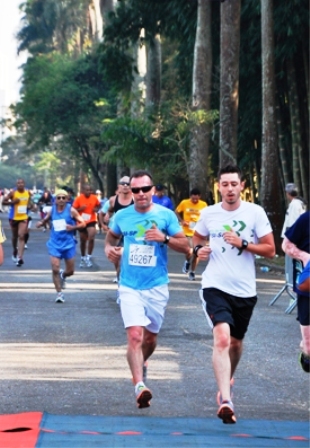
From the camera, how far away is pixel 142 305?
31.2 ft

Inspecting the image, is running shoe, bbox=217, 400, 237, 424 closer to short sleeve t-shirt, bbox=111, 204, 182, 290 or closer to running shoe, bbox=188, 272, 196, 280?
short sleeve t-shirt, bbox=111, 204, 182, 290

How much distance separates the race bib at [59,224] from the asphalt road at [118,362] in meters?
1.13

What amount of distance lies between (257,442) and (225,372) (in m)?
0.74

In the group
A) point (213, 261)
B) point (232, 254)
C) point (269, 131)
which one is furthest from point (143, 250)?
point (269, 131)

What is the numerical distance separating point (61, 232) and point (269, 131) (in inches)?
498

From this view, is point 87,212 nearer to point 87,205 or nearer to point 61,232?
point 87,205

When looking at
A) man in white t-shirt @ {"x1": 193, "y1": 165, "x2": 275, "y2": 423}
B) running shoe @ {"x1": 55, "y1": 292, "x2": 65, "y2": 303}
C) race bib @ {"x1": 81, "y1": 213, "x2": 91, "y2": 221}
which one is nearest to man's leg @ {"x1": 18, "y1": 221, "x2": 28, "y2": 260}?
race bib @ {"x1": 81, "y1": 213, "x2": 91, "y2": 221}

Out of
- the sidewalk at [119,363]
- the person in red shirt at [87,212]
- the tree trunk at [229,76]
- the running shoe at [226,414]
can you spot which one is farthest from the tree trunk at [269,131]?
the running shoe at [226,414]

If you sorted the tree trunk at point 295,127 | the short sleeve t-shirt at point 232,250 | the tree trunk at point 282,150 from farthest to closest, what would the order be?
the tree trunk at point 282,150 < the tree trunk at point 295,127 < the short sleeve t-shirt at point 232,250

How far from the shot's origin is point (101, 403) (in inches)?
375

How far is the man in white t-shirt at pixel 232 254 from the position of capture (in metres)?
9.10

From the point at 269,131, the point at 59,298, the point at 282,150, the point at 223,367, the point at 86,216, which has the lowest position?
the point at 59,298

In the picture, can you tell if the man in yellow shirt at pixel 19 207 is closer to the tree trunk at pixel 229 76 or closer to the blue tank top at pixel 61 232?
the tree trunk at pixel 229 76

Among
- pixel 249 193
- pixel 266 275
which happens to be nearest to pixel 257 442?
pixel 266 275
